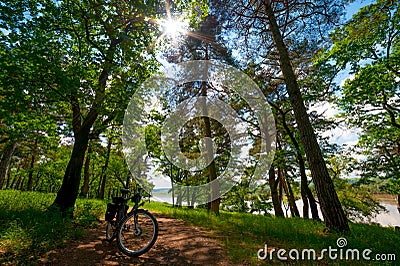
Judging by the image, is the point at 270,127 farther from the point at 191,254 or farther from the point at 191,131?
the point at 191,254

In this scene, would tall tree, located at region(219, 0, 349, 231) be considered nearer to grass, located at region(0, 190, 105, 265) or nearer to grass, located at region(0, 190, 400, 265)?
grass, located at region(0, 190, 400, 265)

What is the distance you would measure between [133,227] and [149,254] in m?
0.74

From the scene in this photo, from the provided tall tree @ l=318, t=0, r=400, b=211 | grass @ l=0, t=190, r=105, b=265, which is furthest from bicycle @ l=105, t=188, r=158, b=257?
tall tree @ l=318, t=0, r=400, b=211

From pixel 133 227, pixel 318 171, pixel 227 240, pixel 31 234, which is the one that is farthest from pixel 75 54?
pixel 318 171

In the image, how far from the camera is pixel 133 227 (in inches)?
187

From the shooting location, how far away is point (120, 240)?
4379 millimetres

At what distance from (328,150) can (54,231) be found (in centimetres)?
1515

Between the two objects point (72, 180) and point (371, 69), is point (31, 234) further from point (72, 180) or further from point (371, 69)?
point (371, 69)

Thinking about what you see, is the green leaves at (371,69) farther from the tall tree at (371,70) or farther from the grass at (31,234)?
the grass at (31,234)

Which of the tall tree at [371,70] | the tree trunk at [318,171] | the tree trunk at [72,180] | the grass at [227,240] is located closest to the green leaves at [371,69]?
the tall tree at [371,70]

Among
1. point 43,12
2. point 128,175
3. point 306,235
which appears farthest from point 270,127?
point 128,175

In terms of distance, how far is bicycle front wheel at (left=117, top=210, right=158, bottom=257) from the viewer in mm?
4414

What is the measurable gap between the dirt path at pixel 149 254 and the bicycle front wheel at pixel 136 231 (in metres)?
0.22

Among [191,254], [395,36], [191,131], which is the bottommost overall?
A: [191,254]
